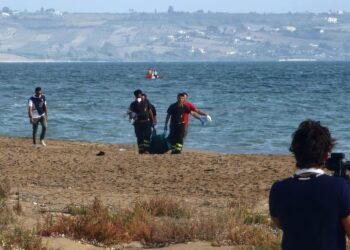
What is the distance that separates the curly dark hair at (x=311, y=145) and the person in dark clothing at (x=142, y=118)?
496 inches

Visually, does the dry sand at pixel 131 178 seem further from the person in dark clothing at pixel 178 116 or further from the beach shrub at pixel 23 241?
the beach shrub at pixel 23 241

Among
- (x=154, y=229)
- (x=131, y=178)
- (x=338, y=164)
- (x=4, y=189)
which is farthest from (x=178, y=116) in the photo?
(x=338, y=164)

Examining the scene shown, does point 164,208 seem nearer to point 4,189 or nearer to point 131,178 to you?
point 4,189

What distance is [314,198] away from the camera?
4.79 m

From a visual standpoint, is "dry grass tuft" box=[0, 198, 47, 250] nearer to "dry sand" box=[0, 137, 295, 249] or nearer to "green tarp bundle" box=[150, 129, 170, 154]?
"dry sand" box=[0, 137, 295, 249]

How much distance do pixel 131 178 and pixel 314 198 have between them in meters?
9.49

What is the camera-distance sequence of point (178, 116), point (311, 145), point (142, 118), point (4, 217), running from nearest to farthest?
1. point (311, 145)
2. point (4, 217)
3. point (178, 116)
4. point (142, 118)

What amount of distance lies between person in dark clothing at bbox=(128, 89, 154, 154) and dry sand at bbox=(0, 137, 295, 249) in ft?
1.19

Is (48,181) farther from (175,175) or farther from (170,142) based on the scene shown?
(170,142)

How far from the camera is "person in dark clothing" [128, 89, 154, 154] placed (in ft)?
57.1

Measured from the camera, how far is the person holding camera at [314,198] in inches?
187

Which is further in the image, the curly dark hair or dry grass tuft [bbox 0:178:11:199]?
dry grass tuft [bbox 0:178:11:199]

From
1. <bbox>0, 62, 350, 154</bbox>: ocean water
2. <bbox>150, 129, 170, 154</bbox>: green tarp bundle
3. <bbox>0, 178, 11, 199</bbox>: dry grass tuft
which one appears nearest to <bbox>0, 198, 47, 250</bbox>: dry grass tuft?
<bbox>0, 178, 11, 199</bbox>: dry grass tuft

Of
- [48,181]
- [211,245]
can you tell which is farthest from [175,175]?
[211,245]
